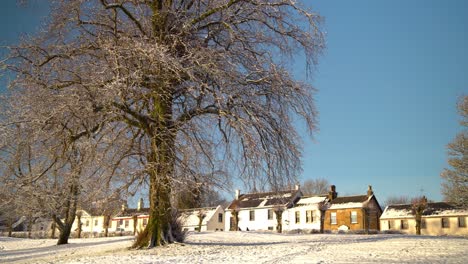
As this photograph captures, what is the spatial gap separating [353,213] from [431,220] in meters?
9.28

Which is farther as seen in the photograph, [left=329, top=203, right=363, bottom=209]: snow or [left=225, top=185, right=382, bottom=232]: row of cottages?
[left=329, top=203, right=363, bottom=209]: snow

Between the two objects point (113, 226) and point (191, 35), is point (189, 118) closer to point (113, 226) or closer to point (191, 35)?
point (191, 35)

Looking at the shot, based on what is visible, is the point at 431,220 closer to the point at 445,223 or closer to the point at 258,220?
the point at 445,223

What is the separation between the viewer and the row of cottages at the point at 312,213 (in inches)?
2199

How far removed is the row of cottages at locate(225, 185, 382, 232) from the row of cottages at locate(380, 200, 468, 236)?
6.99 feet

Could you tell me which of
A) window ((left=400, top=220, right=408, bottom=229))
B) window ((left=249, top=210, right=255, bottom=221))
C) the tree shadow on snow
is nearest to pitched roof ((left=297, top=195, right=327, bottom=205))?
window ((left=249, top=210, right=255, bottom=221))

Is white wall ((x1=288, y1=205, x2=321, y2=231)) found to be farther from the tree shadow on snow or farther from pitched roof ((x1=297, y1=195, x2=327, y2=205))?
the tree shadow on snow

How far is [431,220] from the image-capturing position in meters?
54.5

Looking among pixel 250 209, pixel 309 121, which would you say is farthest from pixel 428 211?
pixel 309 121

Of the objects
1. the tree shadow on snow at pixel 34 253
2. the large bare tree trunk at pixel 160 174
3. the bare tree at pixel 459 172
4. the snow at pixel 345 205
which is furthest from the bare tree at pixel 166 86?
the snow at pixel 345 205

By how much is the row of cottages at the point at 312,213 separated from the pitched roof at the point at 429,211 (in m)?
1.84

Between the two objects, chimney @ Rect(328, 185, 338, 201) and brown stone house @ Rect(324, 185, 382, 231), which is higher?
chimney @ Rect(328, 185, 338, 201)

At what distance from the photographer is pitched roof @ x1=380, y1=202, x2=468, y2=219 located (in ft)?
174

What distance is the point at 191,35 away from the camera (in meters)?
15.7
